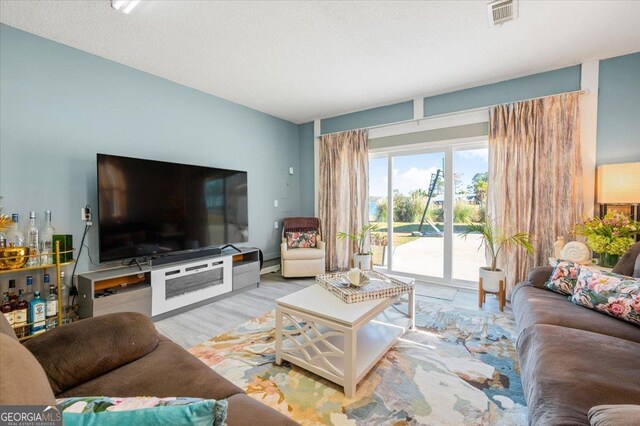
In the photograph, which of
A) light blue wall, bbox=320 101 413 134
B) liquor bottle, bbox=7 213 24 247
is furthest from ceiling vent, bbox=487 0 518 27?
liquor bottle, bbox=7 213 24 247

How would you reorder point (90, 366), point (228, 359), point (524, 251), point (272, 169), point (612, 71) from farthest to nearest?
point (272, 169) < point (524, 251) < point (612, 71) < point (228, 359) < point (90, 366)

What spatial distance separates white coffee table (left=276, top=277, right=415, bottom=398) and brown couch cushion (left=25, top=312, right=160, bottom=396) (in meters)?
0.86

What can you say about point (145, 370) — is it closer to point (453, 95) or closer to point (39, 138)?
point (39, 138)

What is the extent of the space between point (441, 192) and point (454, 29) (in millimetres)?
2108

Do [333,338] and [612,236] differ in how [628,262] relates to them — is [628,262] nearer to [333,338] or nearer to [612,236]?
[612,236]

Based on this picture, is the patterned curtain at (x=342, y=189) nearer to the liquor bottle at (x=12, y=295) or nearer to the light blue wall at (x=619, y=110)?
the light blue wall at (x=619, y=110)

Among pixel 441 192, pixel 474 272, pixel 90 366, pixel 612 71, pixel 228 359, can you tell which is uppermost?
pixel 612 71

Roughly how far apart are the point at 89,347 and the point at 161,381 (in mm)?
366

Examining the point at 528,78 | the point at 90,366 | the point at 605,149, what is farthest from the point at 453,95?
the point at 90,366

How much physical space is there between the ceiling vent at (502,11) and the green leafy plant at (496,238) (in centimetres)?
192

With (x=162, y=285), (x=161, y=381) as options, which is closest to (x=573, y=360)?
(x=161, y=381)

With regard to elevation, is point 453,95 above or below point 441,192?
above

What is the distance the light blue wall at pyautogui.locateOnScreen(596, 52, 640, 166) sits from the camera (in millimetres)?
2701

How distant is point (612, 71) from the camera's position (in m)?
2.78
